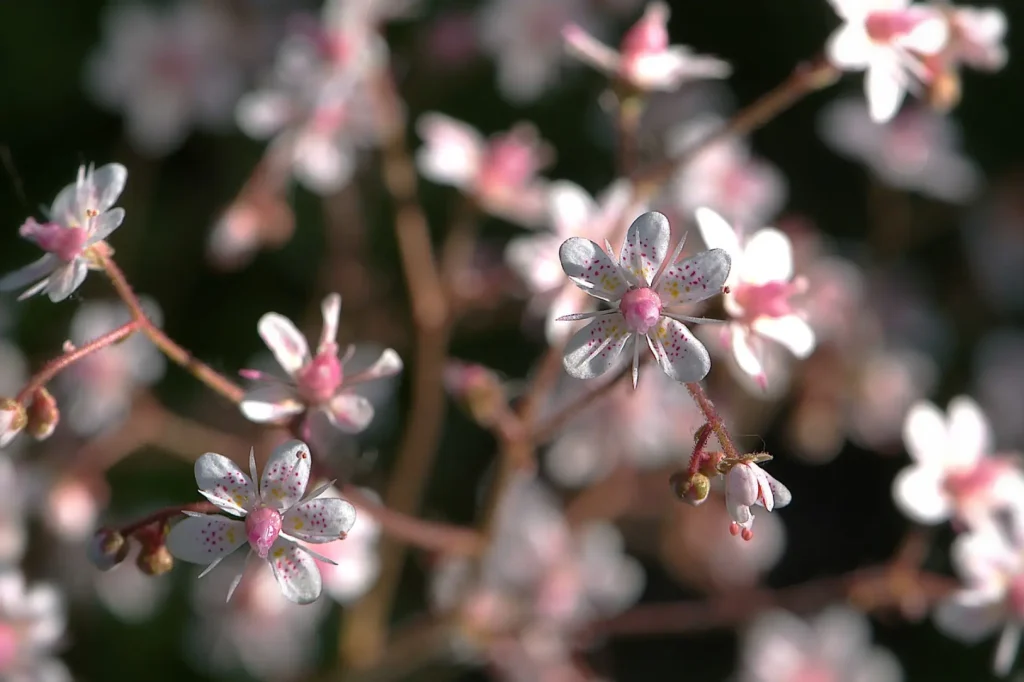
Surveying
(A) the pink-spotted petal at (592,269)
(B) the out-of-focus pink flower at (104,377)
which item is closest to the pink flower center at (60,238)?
(A) the pink-spotted petal at (592,269)

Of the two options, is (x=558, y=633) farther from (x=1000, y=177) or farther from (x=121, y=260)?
(x=1000, y=177)

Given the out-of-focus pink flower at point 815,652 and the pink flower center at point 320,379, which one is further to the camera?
the out-of-focus pink flower at point 815,652

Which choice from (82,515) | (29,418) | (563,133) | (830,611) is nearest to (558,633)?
(830,611)

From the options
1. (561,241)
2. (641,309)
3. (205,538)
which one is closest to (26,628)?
(205,538)

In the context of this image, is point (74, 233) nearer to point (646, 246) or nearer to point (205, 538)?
point (205, 538)

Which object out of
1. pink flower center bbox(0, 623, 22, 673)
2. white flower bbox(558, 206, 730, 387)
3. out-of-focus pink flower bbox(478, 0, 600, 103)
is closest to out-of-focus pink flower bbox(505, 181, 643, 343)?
white flower bbox(558, 206, 730, 387)

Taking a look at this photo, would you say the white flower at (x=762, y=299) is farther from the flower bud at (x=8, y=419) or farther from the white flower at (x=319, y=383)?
the flower bud at (x=8, y=419)

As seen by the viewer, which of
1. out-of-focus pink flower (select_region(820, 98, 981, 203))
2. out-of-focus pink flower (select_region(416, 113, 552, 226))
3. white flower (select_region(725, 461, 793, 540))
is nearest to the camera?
white flower (select_region(725, 461, 793, 540))

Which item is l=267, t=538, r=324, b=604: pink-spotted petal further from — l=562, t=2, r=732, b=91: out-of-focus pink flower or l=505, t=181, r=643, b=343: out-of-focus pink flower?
l=562, t=2, r=732, b=91: out-of-focus pink flower
